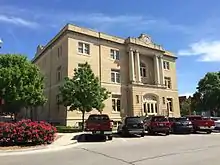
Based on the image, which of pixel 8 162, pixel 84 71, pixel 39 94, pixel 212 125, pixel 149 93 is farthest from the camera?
pixel 149 93

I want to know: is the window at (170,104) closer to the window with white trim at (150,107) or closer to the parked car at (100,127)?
the window with white trim at (150,107)

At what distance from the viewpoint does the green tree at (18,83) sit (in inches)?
1185

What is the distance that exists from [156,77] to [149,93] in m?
3.54

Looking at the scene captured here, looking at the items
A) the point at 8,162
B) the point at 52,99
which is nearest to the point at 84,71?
the point at 52,99

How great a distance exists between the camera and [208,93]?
6034 cm

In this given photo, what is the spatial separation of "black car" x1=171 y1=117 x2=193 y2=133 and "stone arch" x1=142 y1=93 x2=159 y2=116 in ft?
56.7

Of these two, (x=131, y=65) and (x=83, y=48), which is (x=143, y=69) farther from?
(x=83, y=48)

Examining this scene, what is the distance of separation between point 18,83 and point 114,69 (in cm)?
1638

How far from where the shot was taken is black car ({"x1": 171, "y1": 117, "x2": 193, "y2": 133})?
1063 inches

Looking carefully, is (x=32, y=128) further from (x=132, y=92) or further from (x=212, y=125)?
(x=132, y=92)

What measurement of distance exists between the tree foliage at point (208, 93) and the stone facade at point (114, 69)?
39.6 feet

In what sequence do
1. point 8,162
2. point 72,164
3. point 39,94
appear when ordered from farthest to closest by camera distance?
point 39,94 → point 8,162 → point 72,164

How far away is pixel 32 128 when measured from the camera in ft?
55.5

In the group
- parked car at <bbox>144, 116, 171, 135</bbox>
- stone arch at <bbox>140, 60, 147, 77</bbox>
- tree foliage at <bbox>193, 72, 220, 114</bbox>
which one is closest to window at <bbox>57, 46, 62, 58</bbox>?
stone arch at <bbox>140, 60, 147, 77</bbox>
